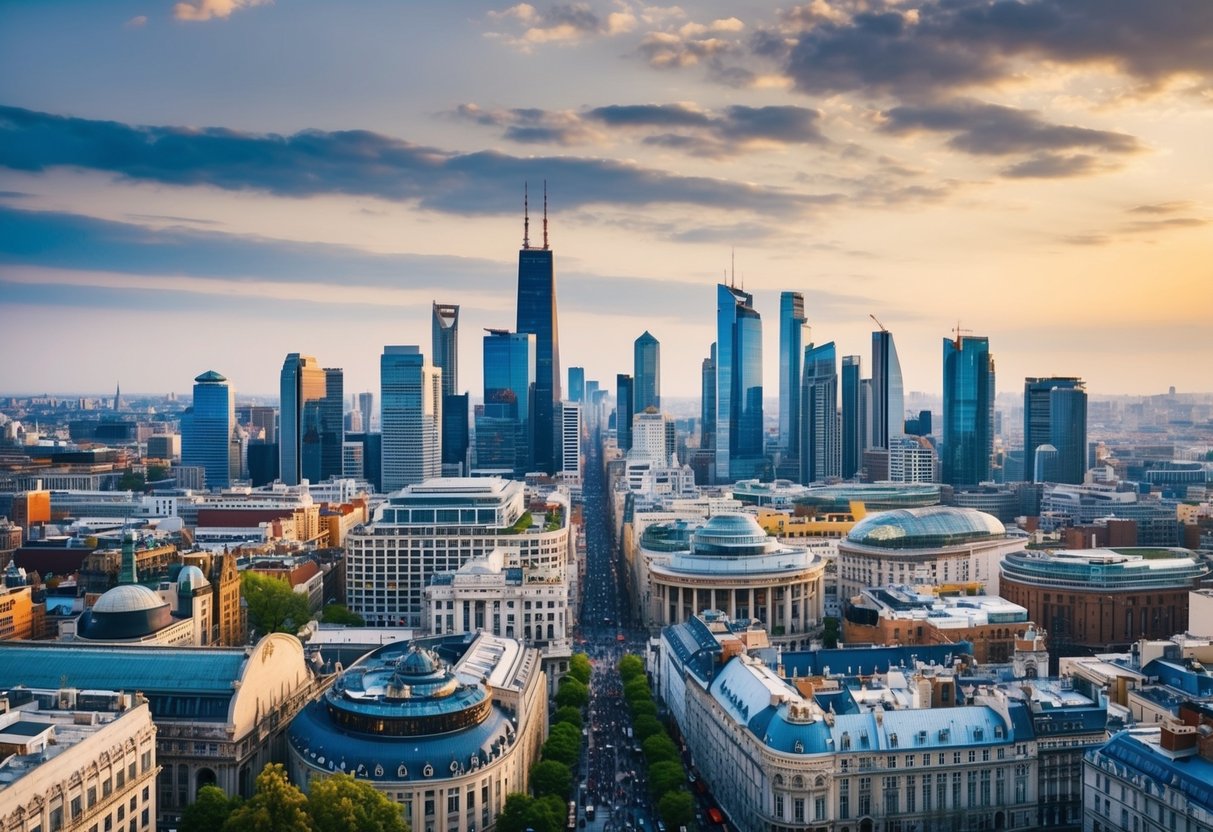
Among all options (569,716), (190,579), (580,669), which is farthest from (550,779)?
(190,579)

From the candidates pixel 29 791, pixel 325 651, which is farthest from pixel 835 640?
pixel 29 791

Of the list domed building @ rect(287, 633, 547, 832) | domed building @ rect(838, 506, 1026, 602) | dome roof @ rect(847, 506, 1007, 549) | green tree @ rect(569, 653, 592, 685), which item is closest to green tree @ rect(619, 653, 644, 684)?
green tree @ rect(569, 653, 592, 685)

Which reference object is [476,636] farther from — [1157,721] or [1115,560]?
[1115,560]

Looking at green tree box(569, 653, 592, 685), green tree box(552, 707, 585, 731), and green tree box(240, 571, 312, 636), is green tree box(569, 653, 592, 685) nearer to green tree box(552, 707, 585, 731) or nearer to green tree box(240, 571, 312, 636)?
green tree box(552, 707, 585, 731)

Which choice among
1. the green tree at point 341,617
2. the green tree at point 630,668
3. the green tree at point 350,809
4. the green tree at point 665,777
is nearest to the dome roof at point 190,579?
the green tree at point 341,617

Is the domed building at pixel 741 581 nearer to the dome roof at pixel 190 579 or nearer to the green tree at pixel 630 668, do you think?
the green tree at pixel 630 668
